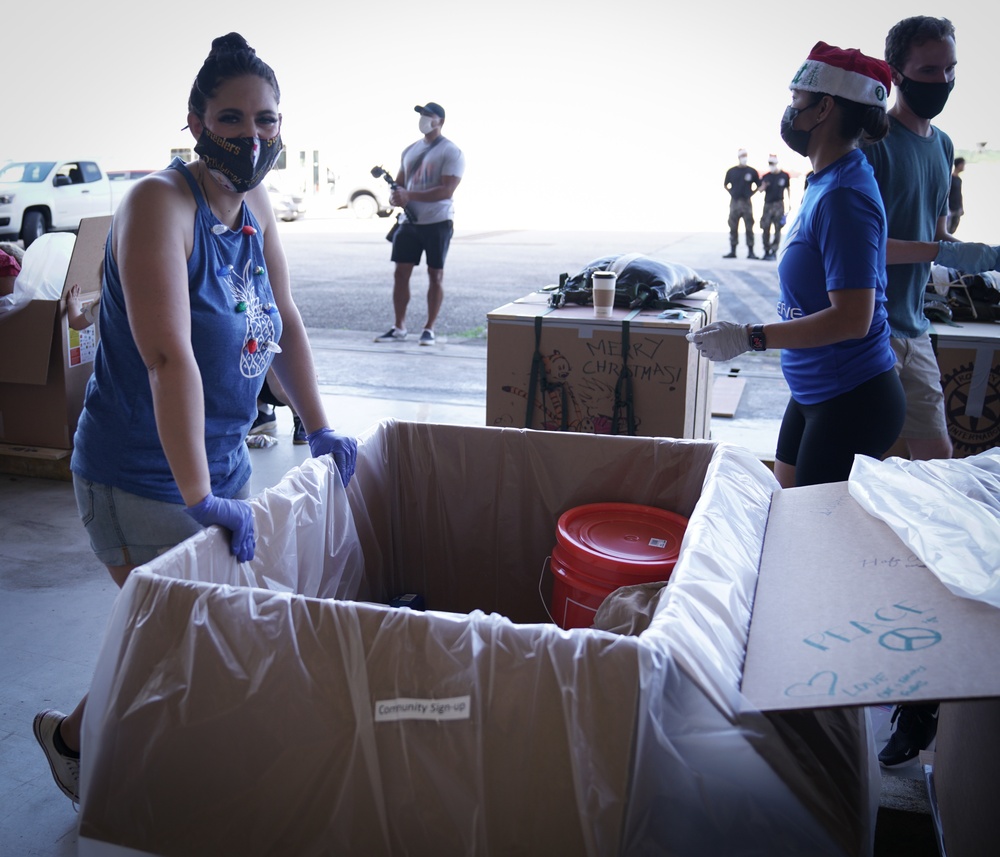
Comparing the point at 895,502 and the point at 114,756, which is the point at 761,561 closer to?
the point at 895,502

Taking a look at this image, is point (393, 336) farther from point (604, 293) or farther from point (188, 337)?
point (188, 337)

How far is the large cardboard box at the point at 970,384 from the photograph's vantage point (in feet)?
11.4

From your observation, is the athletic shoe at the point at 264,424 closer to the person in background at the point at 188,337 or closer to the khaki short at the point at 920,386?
the person in background at the point at 188,337

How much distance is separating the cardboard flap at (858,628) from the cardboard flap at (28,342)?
142 inches

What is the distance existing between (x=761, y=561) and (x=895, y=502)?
0.24 meters

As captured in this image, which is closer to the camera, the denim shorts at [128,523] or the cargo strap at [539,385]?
the denim shorts at [128,523]

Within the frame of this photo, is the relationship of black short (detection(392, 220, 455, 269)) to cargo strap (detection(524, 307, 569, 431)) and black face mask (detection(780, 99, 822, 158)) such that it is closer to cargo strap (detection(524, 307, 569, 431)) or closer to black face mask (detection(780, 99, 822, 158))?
cargo strap (detection(524, 307, 569, 431))

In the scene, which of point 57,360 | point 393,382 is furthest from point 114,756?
point 393,382

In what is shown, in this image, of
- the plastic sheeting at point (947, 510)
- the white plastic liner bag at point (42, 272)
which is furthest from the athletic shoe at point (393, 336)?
the plastic sheeting at point (947, 510)

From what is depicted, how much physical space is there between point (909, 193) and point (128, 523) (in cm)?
230

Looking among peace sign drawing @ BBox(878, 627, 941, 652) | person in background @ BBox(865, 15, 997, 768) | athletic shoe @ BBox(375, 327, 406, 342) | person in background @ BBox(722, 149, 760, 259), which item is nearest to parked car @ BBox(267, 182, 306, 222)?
person in background @ BBox(722, 149, 760, 259)

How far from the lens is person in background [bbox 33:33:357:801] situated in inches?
57.3

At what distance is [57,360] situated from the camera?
411cm

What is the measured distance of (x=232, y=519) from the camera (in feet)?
4.70
